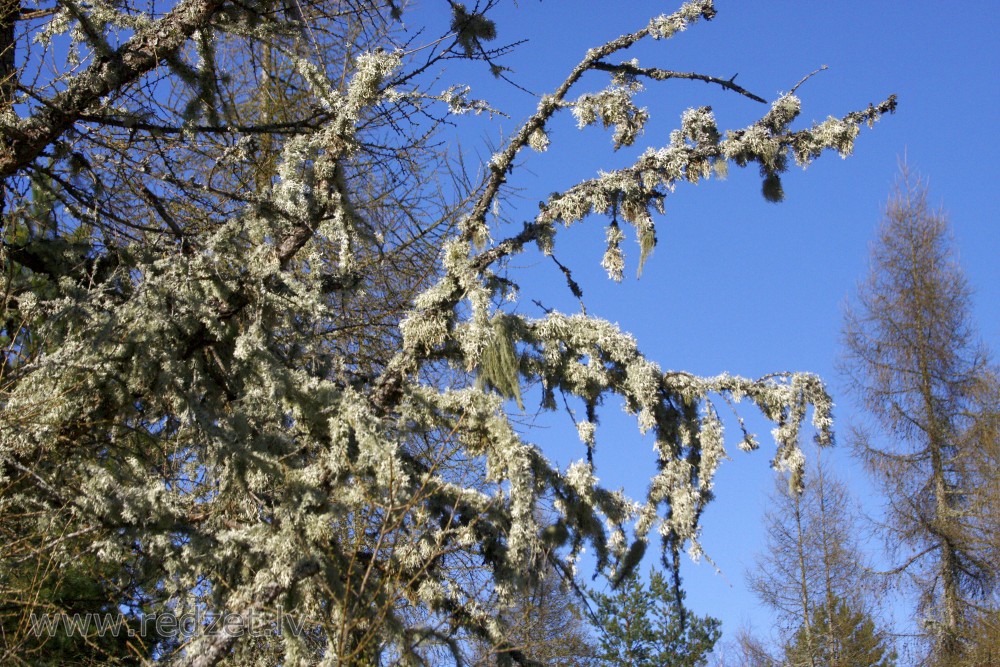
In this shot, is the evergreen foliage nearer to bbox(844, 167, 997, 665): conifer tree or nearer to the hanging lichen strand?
bbox(844, 167, 997, 665): conifer tree

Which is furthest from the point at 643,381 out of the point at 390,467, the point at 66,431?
the point at 66,431

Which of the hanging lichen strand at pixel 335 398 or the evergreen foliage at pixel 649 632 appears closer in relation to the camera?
the hanging lichen strand at pixel 335 398

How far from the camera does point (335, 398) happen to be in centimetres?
388

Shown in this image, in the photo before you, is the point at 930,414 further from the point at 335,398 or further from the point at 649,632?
the point at 335,398

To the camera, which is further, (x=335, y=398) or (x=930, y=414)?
(x=930, y=414)

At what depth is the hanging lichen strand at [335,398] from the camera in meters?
3.69

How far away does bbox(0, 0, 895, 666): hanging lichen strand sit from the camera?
3.69 meters

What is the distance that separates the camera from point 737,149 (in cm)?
436

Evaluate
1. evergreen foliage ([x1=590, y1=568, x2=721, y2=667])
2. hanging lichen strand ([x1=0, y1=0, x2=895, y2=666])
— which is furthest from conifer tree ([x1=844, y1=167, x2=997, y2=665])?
hanging lichen strand ([x1=0, y1=0, x2=895, y2=666])

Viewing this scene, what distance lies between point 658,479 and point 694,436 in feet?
0.81

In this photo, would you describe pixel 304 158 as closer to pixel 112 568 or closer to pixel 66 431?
pixel 66 431

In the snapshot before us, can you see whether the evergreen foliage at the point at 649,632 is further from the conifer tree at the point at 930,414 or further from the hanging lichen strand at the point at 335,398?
the hanging lichen strand at the point at 335,398

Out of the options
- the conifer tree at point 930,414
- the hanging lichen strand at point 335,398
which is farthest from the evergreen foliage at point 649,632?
the hanging lichen strand at point 335,398

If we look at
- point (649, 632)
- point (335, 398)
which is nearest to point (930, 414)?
point (649, 632)
